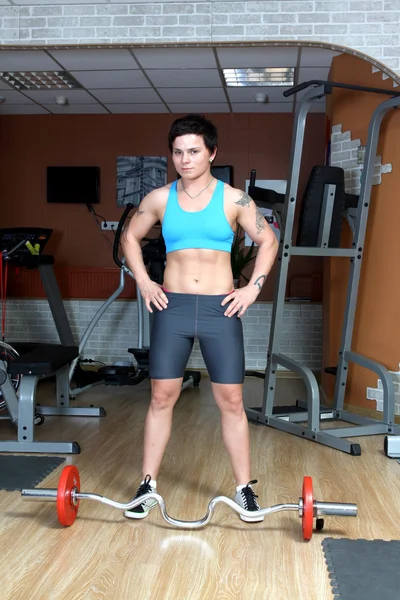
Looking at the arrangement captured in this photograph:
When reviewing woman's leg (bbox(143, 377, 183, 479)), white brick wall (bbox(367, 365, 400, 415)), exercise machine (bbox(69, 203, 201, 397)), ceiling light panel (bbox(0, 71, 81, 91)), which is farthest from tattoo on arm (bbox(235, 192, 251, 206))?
ceiling light panel (bbox(0, 71, 81, 91))

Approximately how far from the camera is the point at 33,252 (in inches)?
201

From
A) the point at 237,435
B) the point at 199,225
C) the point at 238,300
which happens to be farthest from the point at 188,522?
the point at 199,225

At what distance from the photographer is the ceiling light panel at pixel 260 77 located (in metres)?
5.37

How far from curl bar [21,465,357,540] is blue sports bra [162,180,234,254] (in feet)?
2.97

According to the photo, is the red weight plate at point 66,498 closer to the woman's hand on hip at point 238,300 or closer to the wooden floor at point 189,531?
the wooden floor at point 189,531

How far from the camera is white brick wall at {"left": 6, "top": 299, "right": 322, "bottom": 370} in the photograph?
637 centimetres

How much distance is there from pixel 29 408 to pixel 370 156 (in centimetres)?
243

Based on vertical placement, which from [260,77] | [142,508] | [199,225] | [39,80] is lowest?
[142,508]

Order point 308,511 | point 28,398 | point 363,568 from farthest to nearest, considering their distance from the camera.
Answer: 1. point 28,398
2. point 308,511
3. point 363,568

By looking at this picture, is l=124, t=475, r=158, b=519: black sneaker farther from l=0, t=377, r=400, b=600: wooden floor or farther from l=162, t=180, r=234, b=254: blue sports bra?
l=162, t=180, r=234, b=254: blue sports bra

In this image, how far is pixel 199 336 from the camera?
7.97ft

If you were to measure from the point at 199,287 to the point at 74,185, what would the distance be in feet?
16.0

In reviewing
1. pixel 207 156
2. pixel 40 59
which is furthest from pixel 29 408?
pixel 40 59

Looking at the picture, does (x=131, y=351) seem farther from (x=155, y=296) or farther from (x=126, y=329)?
(x=155, y=296)
